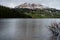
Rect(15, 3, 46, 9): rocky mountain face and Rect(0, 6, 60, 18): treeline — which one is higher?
Rect(15, 3, 46, 9): rocky mountain face

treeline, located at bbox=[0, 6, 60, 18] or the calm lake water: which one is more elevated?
treeline, located at bbox=[0, 6, 60, 18]

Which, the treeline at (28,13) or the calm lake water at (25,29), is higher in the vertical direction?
the treeline at (28,13)

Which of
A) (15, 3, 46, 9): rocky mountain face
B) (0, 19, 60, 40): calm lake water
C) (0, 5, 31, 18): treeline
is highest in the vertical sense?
(15, 3, 46, 9): rocky mountain face

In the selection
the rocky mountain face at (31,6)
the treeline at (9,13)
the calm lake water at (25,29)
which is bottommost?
the calm lake water at (25,29)

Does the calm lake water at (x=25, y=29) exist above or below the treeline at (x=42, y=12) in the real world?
below

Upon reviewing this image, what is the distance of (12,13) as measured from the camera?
1062 mm

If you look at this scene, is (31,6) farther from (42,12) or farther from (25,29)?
(25,29)

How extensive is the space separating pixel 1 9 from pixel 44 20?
393mm

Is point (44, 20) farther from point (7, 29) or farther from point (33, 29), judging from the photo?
point (7, 29)

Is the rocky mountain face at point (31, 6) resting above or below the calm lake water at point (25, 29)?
above

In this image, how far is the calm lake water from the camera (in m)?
1.04

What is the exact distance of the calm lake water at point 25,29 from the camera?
1041 millimetres

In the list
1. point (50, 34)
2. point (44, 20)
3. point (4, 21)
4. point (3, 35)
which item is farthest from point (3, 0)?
point (50, 34)

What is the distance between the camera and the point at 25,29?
41.9 inches
